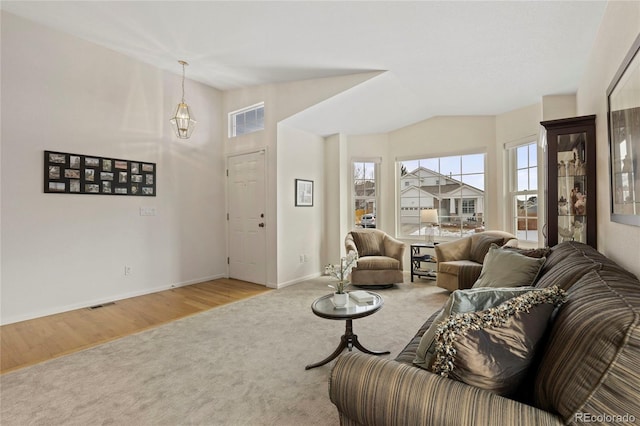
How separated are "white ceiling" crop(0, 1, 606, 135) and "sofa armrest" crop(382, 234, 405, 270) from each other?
2.13 metres

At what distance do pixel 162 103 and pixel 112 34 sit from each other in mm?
1079

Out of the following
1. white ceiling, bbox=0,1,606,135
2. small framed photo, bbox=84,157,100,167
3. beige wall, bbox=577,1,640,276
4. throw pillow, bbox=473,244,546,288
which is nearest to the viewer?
beige wall, bbox=577,1,640,276

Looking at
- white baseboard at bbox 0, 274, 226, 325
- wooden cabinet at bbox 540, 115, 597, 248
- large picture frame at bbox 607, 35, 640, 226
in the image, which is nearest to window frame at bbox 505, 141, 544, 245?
wooden cabinet at bbox 540, 115, 597, 248

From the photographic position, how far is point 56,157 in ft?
11.4

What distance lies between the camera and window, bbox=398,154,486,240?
5062 millimetres

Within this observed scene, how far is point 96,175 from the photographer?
3.80 m

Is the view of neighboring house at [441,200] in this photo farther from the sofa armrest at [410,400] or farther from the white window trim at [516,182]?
the sofa armrest at [410,400]

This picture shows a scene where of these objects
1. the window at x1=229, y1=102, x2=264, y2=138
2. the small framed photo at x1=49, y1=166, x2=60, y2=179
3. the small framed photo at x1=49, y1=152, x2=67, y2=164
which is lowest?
the small framed photo at x1=49, y1=166, x2=60, y2=179

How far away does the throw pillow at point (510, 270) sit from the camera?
6.39ft

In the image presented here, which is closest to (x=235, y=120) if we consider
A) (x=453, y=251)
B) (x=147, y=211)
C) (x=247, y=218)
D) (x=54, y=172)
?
(x=247, y=218)

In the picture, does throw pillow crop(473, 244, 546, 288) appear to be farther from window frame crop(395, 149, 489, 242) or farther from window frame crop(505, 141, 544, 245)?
window frame crop(395, 149, 489, 242)

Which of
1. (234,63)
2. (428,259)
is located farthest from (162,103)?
(428,259)

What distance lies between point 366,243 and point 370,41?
2952mm

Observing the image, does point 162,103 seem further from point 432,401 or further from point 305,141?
point 432,401
